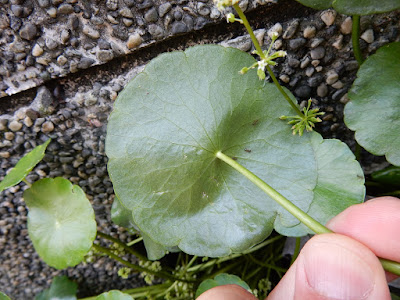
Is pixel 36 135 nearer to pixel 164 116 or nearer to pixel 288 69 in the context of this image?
pixel 164 116

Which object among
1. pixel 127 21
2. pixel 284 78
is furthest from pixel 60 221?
pixel 284 78

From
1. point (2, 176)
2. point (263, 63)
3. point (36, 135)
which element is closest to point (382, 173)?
point (263, 63)

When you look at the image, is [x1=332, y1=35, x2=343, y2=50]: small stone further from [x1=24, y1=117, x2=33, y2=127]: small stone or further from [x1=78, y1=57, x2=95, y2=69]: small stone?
[x1=24, y1=117, x2=33, y2=127]: small stone

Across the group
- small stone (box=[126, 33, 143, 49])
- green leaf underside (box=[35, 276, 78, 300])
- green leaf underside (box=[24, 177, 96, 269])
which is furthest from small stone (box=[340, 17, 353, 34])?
green leaf underside (box=[35, 276, 78, 300])

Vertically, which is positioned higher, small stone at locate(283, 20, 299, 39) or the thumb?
small stone at locate(283, 20, 299, 39)

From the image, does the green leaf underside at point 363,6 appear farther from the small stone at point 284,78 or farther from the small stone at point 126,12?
the small stone at point 126,12
